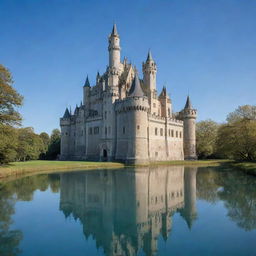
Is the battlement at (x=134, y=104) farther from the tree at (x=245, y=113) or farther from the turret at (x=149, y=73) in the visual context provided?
the tree at (x=245, y=113)

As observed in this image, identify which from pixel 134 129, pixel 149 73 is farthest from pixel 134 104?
pixel 149 73

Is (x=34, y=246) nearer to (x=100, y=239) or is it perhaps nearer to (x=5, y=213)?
(x=100, y=239)

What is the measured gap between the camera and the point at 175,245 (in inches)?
356

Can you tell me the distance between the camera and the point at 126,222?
452 inches

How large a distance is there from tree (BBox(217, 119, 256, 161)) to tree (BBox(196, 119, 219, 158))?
2094cm

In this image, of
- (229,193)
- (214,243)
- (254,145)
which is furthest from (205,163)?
(214,243)

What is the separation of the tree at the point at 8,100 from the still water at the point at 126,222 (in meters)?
10.8

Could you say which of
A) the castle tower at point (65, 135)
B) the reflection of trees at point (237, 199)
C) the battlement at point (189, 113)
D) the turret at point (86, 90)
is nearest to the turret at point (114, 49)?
the turret at point (86, 90)

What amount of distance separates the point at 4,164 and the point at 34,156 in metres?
26.5

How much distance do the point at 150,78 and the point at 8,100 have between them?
3540 centimetres

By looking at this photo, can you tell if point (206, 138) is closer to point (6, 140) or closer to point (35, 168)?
point (35, 168)

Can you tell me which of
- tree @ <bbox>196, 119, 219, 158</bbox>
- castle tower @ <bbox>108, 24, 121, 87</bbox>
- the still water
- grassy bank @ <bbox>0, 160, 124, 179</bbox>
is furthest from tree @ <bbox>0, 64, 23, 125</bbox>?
tree @ <bbox>196, 119, 219, 158</bbox>

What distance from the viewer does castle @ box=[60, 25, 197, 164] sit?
4738 centimetres

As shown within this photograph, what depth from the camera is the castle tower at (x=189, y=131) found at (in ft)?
206
